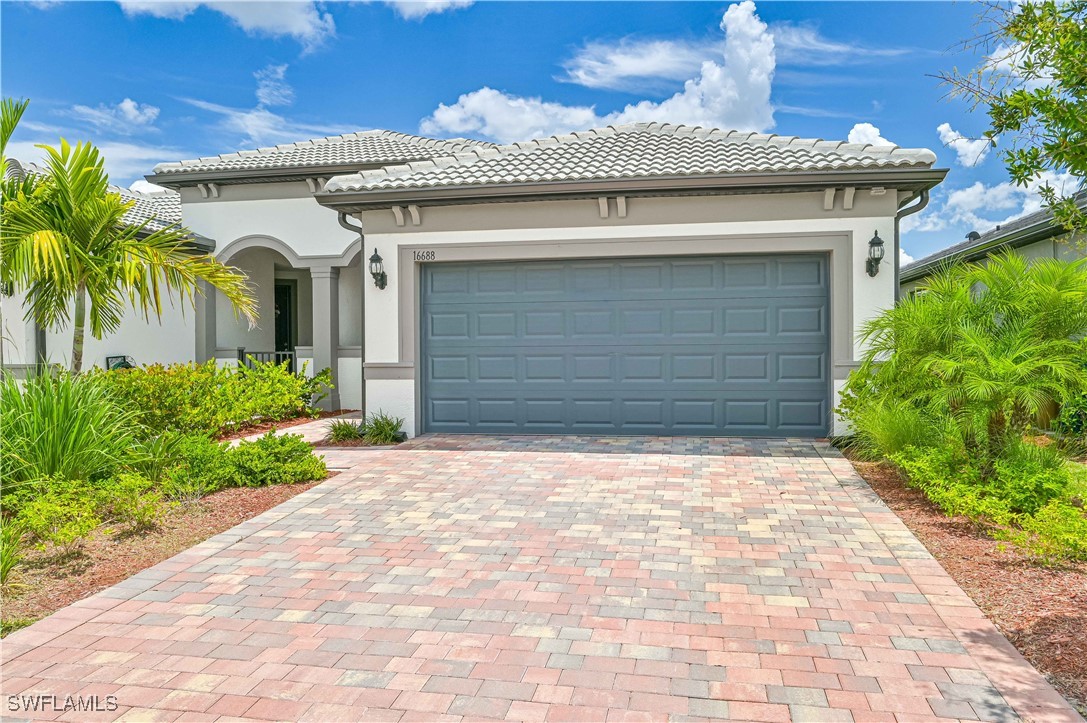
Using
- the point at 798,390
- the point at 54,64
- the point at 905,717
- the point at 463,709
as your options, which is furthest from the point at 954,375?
the point at 54,64

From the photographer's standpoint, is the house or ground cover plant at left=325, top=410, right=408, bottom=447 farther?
ground cover plant at left=325, top=410, right=408, bottom=447

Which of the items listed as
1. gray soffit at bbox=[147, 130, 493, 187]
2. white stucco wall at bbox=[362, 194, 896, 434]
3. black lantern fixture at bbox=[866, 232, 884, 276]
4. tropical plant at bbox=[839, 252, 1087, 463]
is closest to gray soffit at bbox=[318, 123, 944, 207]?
white stucco wall at bbox=[362, 194, 896, 434]

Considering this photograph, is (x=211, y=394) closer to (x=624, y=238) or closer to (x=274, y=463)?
(x=274, y=463)

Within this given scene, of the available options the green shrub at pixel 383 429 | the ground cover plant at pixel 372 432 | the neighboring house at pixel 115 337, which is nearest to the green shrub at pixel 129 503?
the ground cover plant at pixel 372 432

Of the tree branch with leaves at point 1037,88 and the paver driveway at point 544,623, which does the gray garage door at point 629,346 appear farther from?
the tree branch with leaves at point 1037,88

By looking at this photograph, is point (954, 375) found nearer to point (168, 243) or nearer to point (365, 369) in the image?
point (365, 369)

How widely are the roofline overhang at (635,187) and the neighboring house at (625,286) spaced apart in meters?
0.03

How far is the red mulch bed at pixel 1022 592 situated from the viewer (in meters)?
3.20

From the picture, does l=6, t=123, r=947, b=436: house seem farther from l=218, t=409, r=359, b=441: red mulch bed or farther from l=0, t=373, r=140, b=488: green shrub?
l=0, t=373, r=140, b=488: green shrub

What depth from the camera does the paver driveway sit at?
2.90 m

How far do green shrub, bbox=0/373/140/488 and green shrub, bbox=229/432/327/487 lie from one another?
40.2 inches

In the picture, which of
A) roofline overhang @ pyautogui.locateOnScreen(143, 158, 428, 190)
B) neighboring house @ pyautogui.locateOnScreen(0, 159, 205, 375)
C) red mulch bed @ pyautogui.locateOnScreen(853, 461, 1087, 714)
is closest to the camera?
red mulch bed @ pyautogui.locateOnScreen(853, 461, 1087, 714)

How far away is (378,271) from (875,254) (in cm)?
675

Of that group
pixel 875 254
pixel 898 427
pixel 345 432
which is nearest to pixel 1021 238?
pixel 875 254
